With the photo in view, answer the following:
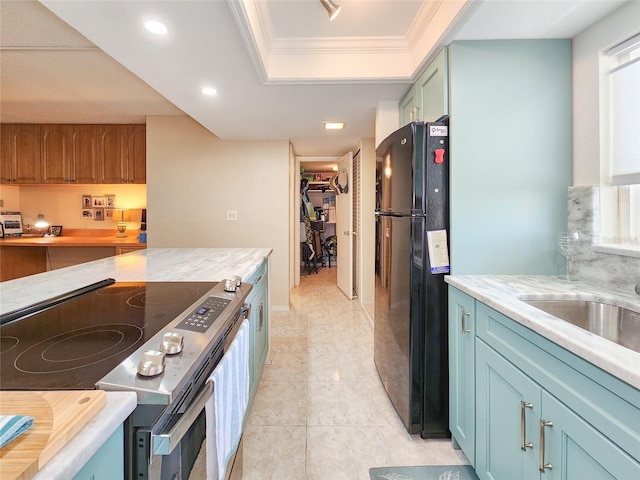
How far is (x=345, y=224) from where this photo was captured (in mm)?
4418

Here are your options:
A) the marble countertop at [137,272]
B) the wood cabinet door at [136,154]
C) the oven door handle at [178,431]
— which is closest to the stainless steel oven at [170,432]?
the oven door handle at [178,431]

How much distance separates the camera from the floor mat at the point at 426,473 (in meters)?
1.38

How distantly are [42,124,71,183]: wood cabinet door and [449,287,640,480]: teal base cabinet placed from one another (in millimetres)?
4622

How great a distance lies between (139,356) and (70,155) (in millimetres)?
4237

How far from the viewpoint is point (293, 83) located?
2.06 m

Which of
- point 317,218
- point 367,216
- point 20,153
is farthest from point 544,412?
point 317,218

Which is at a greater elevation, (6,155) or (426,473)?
(6,155)

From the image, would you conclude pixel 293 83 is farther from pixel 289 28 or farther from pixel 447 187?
pixel 447 187

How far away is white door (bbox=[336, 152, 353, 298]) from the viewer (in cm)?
421

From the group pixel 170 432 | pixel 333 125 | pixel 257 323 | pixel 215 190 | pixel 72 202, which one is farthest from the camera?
pixel 72 202

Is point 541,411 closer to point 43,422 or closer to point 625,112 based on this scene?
point 43,422

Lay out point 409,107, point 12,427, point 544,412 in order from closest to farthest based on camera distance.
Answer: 1. point 12,427
2. point 544,412
3. point 409,107

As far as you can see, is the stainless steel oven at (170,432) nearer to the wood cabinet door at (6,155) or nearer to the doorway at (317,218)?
the wood cabinet door at (6,155)

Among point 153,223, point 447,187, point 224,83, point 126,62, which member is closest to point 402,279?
point 447,187
